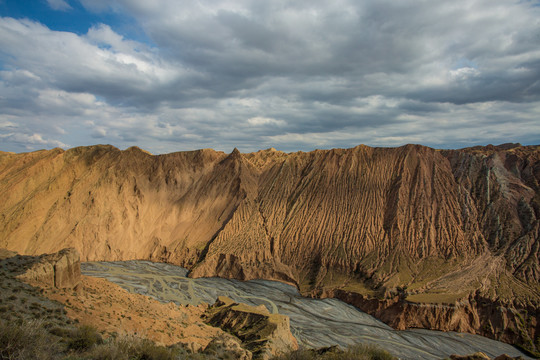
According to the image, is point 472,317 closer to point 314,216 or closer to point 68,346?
point 314,216

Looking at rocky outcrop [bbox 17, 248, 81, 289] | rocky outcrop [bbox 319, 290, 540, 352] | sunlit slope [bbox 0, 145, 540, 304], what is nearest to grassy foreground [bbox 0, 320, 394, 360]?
rocky outcrop [bbox 17, 248, 81, 289]

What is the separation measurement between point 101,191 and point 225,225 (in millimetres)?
21325

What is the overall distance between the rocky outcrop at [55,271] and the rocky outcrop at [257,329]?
10.5 meters

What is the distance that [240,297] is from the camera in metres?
38.3

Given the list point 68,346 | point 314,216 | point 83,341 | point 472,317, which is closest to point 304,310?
point 472,317

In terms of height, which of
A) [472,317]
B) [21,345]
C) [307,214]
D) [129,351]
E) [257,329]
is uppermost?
[21,345]

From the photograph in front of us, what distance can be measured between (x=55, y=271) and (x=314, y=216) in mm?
36755

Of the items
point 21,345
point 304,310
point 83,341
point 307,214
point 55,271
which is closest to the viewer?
point 21,345

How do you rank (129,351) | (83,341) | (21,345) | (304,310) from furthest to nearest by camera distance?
1. (304,310)
2. (83,341)
3. (129,351)
4. (21,345)

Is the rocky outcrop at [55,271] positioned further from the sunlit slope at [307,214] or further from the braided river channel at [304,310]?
the sunlit slope at [307,214]

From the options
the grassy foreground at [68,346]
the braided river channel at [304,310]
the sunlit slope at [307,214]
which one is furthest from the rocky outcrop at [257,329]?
the sunlit slope at [307,214]

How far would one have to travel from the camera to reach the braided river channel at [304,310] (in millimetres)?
29234

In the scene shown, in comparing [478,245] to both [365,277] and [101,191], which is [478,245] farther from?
[101,191]

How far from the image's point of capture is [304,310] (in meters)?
35.8
